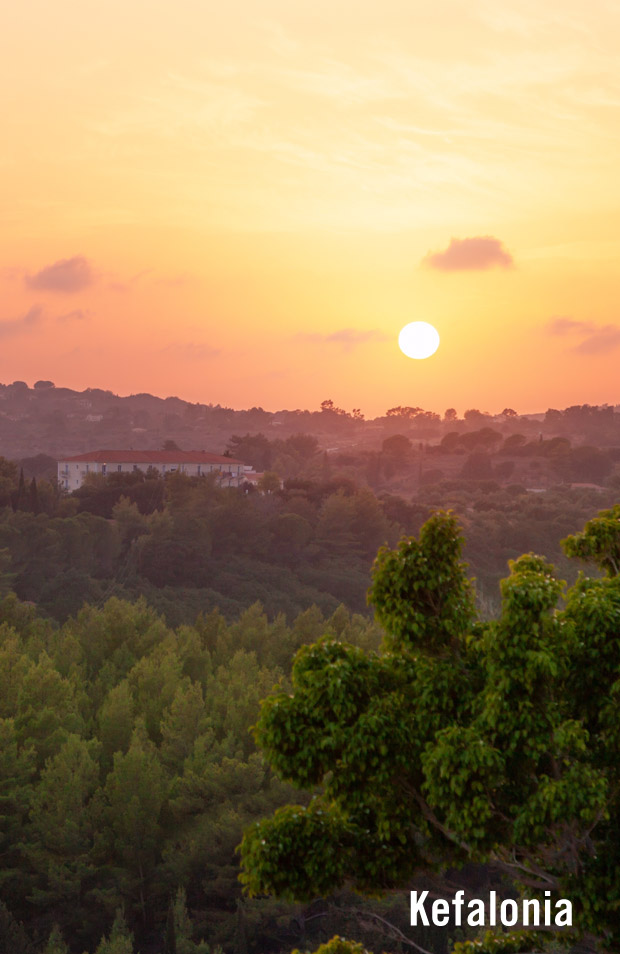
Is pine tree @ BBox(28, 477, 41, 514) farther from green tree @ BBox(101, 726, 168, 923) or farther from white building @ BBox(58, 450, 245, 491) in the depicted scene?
green tree @ BBox(101, 726, 168, 923)

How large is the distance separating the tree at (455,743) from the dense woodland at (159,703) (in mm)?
804

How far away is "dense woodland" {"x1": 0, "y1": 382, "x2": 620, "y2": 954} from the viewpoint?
2812cm

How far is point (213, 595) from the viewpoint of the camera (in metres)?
76.2

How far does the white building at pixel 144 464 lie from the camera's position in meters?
140

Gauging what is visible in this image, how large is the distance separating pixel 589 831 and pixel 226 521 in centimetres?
8240

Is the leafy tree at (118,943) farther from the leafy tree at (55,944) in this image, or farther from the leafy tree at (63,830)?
the leafy tree at (63,830)

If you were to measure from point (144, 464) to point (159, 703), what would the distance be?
4239 inches

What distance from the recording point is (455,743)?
27.2 feet

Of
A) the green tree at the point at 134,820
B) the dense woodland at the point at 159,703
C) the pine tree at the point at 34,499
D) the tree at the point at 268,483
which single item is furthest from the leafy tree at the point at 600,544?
the tree at the point at 268,483

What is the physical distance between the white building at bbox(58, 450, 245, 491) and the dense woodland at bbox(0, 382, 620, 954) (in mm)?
46294

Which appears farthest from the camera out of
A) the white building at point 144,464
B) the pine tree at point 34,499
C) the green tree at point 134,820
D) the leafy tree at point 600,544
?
the white building at point 144,464

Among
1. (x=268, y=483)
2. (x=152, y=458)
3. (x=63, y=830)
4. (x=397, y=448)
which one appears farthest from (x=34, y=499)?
(x=397, y=448)

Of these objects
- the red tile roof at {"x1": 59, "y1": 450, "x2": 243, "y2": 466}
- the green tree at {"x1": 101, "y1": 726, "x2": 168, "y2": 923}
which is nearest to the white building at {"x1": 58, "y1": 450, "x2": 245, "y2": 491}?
the red tile roof at {"x1": 59, "y1": 450, "x2": 243, "y2": 466}

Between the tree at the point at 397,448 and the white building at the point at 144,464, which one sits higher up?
the tree at the point at 397,448
